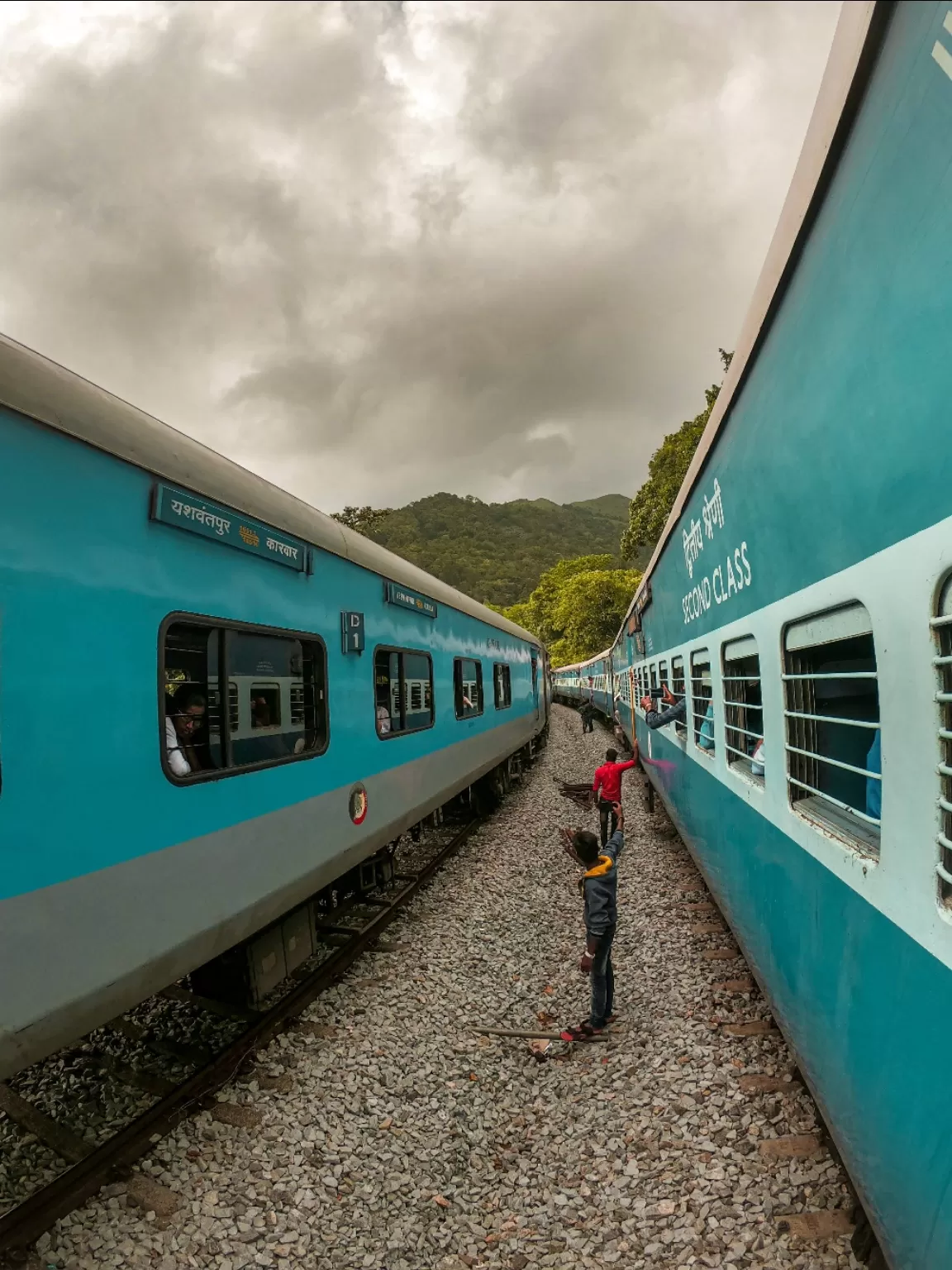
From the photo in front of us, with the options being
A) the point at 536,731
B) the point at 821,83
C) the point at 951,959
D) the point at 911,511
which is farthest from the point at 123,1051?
the point at 536,731

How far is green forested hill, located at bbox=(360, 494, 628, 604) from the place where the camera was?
305 ft

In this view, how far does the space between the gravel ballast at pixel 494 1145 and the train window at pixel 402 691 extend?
195 centimetres

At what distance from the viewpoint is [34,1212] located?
291cm

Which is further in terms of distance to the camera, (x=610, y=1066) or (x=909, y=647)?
(x=610, y=1066)

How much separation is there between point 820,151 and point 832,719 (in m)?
1.78

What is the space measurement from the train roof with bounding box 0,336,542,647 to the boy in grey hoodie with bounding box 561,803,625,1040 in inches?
109

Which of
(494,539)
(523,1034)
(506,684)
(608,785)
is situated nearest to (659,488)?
(506,684)

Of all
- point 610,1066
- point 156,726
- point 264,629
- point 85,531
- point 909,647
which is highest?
point 85,531

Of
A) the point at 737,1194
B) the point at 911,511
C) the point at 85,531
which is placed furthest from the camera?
the point at 737,1194

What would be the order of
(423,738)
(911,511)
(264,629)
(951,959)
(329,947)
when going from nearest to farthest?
1. (951,959)
2. (911,511)
3. (264,629)
4. (329,947)
5. (423,738)

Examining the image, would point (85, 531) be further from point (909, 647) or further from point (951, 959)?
point (951, 959)

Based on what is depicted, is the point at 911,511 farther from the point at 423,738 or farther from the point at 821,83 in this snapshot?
the point at 423,738

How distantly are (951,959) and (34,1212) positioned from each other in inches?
140

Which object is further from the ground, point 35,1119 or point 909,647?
point 909,647
